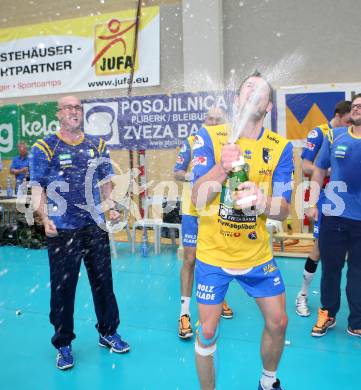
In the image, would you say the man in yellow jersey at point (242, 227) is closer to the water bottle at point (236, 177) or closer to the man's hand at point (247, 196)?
the water bottle at point (236, 177)

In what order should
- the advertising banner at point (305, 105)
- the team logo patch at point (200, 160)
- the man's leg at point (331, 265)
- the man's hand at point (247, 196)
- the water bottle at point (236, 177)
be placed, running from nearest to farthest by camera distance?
the man's hand at point (247, 196) → the water bottle at point (236, 177) → the team logo patch at point (200, 160) → the man's leg at point (331, 265) → the advertising banner at point (305, 105)

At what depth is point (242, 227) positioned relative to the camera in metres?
2.61

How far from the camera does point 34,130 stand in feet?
35.3

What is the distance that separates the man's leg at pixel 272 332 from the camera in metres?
2.63

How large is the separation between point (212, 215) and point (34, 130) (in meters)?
9.12

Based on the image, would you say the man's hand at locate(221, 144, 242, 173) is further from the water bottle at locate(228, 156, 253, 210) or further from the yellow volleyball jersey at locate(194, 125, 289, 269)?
the yellow volleyball jersey at locate(194, 125, 289, 269)

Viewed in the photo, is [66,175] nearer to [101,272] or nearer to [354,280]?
[101,272]

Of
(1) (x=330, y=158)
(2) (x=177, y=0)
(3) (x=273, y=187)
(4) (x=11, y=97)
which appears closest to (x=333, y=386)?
(3) (x=273, y=187)

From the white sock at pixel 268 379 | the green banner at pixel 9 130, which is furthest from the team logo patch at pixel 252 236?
the green banner at pixel 9 130

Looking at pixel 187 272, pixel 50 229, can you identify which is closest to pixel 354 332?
pixel 187 272

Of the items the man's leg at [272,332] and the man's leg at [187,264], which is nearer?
the man's leg at [272,332]

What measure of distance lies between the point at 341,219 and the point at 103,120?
21.9ft

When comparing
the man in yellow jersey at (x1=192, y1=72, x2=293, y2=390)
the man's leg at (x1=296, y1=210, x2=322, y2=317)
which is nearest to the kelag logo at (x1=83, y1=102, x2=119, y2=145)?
the man's leg at (x1=296, y1=210, x2=322, y2=317)

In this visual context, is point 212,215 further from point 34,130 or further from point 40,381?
point 34,130
